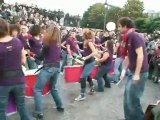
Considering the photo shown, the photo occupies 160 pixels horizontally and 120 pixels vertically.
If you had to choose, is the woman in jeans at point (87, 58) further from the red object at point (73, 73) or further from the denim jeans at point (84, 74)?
the red object at point (73, 73)

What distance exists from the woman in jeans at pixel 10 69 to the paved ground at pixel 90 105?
1.53 metres

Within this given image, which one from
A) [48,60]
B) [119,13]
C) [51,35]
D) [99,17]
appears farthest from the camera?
[99,17]

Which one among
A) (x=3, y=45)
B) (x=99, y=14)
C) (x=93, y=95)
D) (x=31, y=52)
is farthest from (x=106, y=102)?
(x=99, y=14)

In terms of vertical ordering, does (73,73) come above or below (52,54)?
below

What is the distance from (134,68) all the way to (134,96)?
46 centimetres

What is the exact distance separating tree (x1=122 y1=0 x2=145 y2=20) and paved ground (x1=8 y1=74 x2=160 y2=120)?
8389cm

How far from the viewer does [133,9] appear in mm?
95188

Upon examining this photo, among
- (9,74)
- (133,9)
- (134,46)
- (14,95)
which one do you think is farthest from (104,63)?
(133,9)

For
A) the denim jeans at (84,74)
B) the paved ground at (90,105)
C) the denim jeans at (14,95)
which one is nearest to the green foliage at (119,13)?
the paved ground at (90,105)

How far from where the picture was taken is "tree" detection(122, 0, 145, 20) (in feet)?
306

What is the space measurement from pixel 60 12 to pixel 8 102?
26.5 meters

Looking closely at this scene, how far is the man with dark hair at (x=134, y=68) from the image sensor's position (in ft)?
19.6

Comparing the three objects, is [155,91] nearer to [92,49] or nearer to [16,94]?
[92,49]

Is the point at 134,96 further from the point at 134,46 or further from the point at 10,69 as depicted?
the point at 10,69
